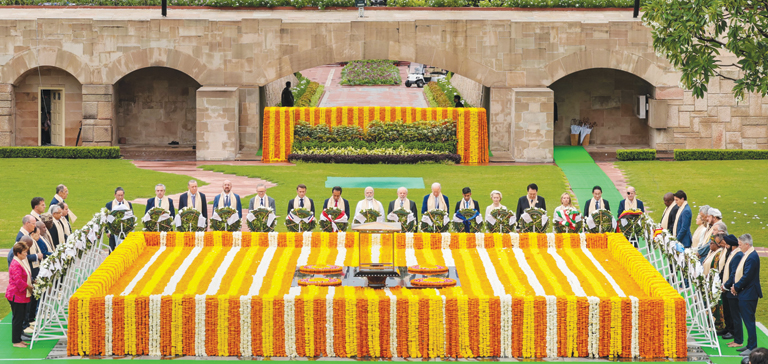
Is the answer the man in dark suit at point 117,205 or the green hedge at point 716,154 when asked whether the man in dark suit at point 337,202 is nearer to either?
the man in dark suit at point 117,205

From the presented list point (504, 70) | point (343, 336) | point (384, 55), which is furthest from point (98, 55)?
point (343, 336)

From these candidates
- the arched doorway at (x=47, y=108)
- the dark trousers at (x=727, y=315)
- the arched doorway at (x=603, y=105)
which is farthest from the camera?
the arched doorway at (x=603, y=105)

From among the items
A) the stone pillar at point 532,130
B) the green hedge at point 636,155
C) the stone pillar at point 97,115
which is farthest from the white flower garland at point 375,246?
the stone pillar at point 97,115

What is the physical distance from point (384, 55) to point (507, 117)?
4.46 m

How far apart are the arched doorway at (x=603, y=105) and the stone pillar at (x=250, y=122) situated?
10.4m

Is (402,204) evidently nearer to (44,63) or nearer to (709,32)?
(709,32)

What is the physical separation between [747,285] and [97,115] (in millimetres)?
23093

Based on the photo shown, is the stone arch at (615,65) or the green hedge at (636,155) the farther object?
the stone arch at (615,65)

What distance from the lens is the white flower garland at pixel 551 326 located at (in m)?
11.5

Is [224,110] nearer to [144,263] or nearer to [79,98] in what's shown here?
[79,98]

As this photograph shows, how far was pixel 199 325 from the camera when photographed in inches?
452

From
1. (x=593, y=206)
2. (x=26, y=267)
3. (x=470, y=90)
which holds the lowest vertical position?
(x=26, y=267)

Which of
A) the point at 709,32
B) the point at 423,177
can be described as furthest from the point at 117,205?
the point at 709,32

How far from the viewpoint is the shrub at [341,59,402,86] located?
165 ft
